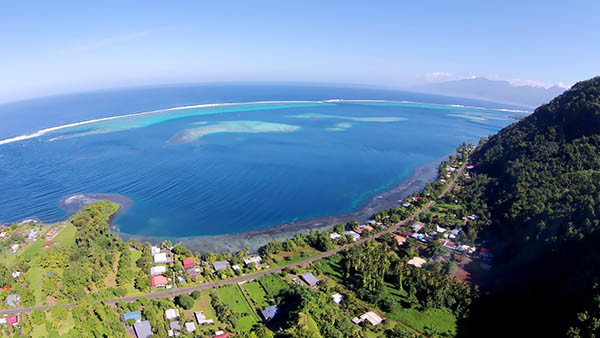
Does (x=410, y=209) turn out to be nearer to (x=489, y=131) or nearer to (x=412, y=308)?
(x=412, y=308)

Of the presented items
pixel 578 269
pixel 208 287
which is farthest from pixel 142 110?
pixel 578 269

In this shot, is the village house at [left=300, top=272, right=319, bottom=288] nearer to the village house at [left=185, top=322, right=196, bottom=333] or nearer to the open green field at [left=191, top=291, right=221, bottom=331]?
the open green field at [left=191, top=291, right=221, bottom=331]

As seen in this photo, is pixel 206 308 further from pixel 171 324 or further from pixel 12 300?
pixel 12 300

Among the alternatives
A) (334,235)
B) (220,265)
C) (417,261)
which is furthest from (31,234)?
(417,261)

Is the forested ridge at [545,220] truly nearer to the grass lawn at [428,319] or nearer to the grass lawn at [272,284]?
the grass lawn at [428,319]

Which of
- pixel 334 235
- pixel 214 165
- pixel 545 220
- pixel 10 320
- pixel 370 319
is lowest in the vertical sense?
pixel 10 320
